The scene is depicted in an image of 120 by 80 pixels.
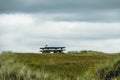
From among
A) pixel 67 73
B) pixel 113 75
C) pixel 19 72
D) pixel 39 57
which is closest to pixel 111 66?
pixel 113 75

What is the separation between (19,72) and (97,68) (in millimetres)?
7648

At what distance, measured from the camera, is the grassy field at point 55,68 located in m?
24.2

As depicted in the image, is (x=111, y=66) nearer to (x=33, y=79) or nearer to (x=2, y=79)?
(x=33, y=79)

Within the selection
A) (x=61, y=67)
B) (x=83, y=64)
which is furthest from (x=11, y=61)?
(x=83, y=64)

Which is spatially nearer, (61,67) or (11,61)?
(11,61)

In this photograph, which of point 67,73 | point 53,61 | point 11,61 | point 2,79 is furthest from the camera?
point 53,61

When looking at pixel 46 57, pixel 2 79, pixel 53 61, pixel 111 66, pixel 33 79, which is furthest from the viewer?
pixel 46 57

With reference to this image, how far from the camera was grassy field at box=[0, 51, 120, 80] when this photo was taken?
24194 mm

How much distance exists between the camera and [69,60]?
4234 centimetres

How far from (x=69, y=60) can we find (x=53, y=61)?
7.29 ft

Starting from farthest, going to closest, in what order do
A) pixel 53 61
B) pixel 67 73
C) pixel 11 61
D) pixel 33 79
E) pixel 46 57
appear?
pixel 46 57 → pixel 53 61 → pixel 67 73 → pixel 11 61 → pixel 33 79

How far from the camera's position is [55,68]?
1436 inches

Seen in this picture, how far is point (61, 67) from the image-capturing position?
37.1m

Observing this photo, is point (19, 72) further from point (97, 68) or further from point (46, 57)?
point (46, 57)
